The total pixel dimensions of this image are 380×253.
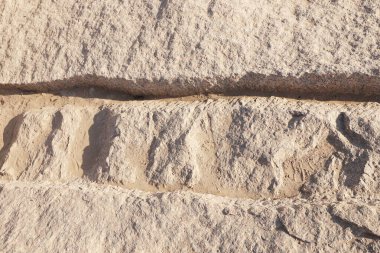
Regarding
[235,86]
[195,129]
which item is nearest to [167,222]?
[195,129]

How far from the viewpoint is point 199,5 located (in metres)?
1.52

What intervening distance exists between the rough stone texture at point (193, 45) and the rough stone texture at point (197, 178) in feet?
0.21

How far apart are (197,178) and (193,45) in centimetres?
40

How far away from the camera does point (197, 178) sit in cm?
134

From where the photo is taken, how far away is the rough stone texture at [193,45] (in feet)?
4.40

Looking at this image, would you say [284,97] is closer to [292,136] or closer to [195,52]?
A: [292,136]

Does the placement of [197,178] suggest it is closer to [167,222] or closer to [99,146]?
[167,222]

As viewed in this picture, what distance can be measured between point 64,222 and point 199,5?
74cm

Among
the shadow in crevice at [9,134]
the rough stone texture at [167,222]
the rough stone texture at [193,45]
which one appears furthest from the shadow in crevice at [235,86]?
the rough stone texture at [167,222]

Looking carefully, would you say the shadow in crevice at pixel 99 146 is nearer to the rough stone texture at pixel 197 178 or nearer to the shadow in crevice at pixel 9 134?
the rough stone texture at pixel 197 178

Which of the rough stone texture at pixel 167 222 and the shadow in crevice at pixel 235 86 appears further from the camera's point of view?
the shadow in crevice at pixel 235 86

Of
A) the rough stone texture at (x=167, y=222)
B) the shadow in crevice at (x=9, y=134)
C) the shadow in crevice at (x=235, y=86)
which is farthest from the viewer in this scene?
the shadow in crevice at (x=9, y=134)

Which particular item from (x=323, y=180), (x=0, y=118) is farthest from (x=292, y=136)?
(x=0, y=118)

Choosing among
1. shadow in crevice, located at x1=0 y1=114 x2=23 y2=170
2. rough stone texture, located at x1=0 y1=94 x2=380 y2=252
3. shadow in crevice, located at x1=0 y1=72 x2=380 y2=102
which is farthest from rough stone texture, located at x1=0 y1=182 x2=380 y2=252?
shadow in crevice, located at x1=0 y1=72 x2=380 y2=102
